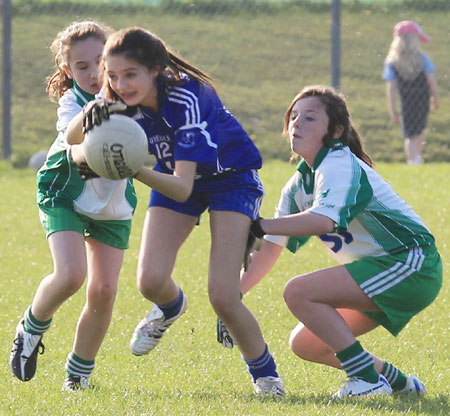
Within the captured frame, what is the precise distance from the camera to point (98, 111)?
395 centimetres

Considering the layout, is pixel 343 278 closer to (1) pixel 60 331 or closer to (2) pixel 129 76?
(2) pixel 129 76

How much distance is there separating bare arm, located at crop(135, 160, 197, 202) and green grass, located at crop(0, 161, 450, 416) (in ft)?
2.89

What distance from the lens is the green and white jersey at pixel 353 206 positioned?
4344 millimetres

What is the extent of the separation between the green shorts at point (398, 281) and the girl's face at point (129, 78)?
116 centimetres

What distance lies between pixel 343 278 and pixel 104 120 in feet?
4.12

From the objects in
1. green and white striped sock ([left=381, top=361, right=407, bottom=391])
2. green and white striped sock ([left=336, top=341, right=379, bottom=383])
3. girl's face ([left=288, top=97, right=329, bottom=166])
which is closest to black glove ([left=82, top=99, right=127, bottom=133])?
girl's face ([left=288, top=97, right=329, bottom=166])

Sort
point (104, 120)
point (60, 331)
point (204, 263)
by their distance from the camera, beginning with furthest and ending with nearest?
point (204, 263)
point (60, 331)
point (104, 120)

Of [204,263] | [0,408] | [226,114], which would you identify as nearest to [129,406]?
[0,408]

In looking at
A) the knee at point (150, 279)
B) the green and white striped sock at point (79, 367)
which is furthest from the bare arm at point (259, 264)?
the green and white striped sock at point (79, 367)

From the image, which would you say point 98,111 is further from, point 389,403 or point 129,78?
point 389,403

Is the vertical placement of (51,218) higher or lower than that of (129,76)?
lower

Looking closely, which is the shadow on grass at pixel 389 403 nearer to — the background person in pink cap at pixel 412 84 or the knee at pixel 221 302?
the knee at pixel 221 302

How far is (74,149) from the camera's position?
4.25m

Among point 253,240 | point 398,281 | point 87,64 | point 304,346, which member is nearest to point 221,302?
point 253,240
